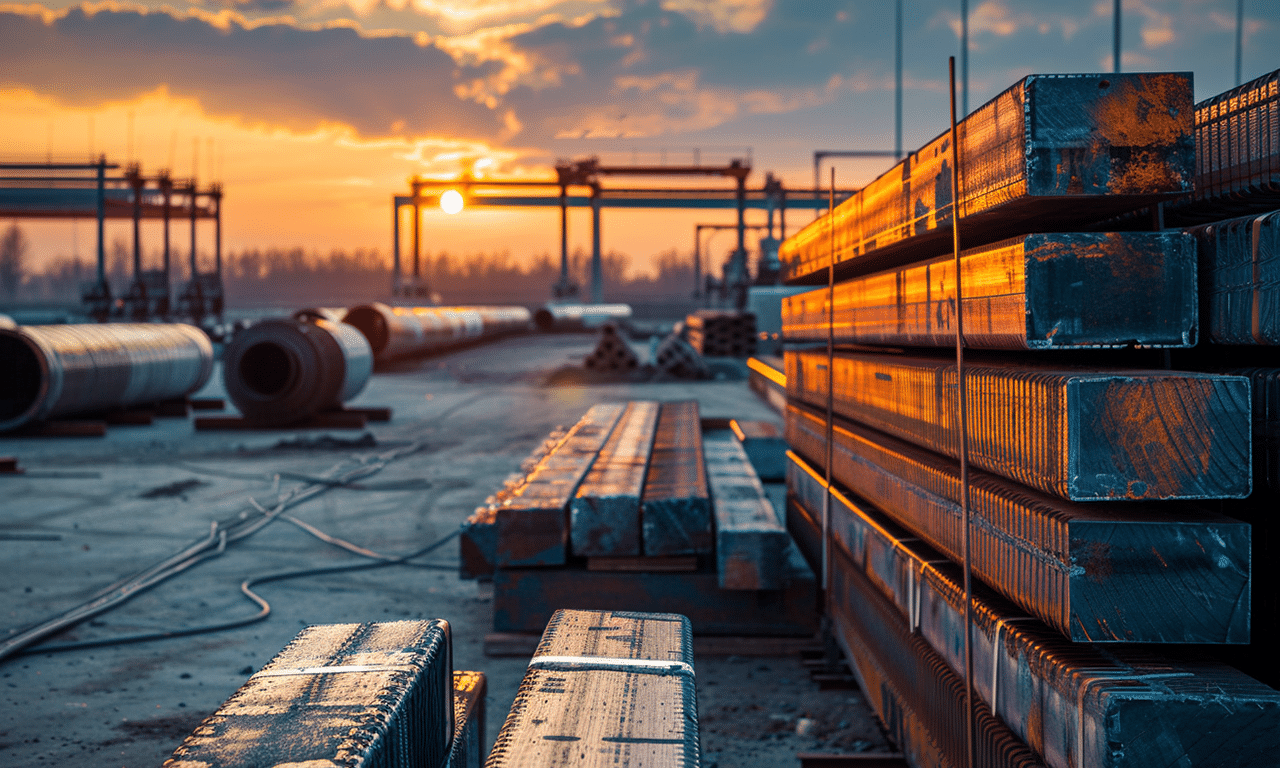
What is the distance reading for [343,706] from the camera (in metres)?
1.50

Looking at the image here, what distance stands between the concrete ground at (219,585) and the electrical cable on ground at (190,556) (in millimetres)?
61

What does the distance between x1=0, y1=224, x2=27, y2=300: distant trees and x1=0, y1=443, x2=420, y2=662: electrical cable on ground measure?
105540 millimetres

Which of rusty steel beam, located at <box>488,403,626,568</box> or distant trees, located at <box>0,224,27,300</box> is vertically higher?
distant trees, located at <box>0,224,27,300</box>

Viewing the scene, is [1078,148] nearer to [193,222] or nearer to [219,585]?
[219,585]

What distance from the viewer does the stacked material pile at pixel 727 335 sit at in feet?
65.9

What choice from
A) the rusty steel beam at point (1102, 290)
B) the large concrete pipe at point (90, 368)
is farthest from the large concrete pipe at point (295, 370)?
the rusty steel beam at point (1102, 290)

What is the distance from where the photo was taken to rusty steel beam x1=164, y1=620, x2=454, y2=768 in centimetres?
136

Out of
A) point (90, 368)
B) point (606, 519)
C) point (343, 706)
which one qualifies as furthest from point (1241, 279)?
point (90, 368)

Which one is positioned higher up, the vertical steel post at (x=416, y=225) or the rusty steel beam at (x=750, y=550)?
the vertical steel post at (x=416, y=225)

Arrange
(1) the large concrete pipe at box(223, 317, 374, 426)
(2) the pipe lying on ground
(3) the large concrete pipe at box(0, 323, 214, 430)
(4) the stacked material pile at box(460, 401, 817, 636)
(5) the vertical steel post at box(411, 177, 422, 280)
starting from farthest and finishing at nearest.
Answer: (5) the vertical steel post at box(411, 177, 422, 280)
(2) the pipe lying on ground
(1) the large concrete pipe at box(223, 317, 374, 426)
(3) the large concrete pipe at box(0, 323, 214, 430)
(4) the stacked material pile at box(460, 401, 817, 636)

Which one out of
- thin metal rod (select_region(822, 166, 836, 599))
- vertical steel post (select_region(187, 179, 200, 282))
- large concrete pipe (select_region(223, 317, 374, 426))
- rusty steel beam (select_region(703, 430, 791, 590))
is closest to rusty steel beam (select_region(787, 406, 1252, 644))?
thin metal rod (select_region(822, 166, 836, 599))

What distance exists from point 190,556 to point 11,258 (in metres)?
112

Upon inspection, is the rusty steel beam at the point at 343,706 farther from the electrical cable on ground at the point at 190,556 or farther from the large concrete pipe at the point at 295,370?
the large concrete pipe at the point at 295,370

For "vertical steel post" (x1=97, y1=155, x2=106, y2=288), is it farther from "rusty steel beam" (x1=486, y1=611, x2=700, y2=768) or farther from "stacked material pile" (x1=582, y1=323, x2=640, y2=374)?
"rusty steel beam" (x1=486, y1=611, x2=700, y2=768)
